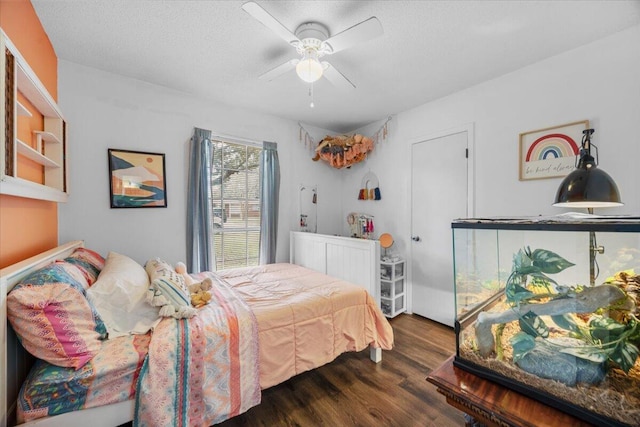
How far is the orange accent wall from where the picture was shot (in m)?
1.30

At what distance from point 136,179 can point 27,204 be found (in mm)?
1002

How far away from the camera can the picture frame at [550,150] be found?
2.04 meters

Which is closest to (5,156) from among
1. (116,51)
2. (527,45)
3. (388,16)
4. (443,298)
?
(116,51)

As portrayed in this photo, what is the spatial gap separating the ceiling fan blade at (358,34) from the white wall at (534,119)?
169 centimetres

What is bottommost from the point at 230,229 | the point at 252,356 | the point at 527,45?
the point at 252,356

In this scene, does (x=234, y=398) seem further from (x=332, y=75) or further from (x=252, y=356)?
(x=332, y=75)

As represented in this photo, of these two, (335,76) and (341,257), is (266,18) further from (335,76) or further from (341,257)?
(341,257)

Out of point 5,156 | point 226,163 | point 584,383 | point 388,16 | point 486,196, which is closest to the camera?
point 584,383

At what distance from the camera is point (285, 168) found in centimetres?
356

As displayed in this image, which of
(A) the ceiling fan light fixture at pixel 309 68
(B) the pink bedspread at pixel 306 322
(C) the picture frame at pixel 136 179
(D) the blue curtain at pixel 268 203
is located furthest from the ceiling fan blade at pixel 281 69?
(B) the pink bedspread at pixel 306 322

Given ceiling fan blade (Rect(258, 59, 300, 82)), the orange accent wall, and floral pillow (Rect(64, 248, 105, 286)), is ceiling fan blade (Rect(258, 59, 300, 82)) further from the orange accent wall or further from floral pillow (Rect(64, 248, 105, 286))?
floral pillow (Rect(64, 248, 105, 286))

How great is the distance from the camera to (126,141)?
8.13ft

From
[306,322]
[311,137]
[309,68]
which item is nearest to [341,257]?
[306,322]

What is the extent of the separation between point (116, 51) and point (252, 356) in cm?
259
